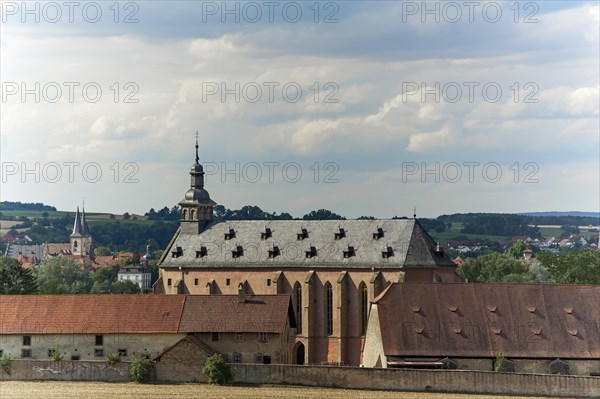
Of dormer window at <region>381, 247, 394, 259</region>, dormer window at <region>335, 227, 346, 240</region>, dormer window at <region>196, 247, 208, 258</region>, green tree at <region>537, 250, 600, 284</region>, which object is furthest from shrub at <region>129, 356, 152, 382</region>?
green tree at <region>537, 250, 600, 284</region>

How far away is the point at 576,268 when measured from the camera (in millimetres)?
148125

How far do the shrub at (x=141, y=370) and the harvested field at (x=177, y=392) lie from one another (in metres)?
0.71

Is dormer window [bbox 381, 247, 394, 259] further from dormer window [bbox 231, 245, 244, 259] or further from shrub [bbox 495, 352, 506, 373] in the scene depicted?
shrub [bbox 495, 352, 506, 373]

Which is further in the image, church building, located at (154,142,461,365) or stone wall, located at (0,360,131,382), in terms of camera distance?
church building, located at (154,142,461,365)

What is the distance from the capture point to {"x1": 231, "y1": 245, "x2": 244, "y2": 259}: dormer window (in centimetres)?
11938

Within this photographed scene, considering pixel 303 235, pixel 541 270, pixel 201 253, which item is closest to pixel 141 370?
pixel 303 235

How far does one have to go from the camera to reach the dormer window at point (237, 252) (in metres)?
119

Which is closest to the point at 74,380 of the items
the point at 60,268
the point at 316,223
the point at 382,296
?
the point at 382,296

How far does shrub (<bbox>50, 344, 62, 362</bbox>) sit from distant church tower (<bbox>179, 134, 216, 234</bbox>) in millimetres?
30228

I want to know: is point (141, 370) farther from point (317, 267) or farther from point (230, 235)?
point (230, 235)

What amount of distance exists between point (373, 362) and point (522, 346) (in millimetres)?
9665

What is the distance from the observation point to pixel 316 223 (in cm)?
11869

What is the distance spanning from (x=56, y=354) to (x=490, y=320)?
27.4 m

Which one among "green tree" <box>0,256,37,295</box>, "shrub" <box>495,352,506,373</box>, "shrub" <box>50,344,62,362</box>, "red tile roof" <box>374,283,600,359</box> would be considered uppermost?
"green tree" <box>0,256,37,295</box>
